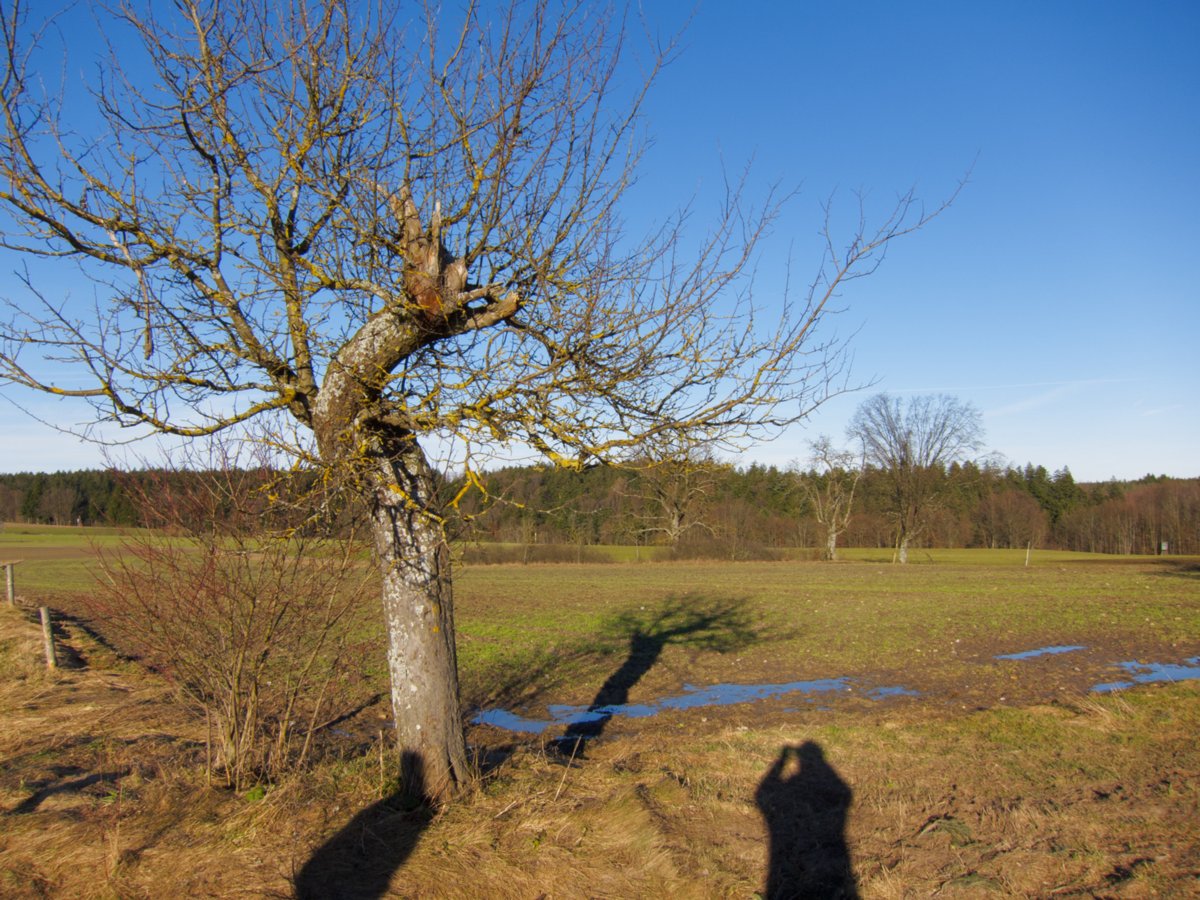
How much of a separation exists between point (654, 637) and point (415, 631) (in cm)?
1349

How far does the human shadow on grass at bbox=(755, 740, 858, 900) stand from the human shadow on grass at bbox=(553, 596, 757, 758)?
2521mm

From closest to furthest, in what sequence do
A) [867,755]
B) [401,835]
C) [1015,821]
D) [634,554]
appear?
1. [401,835]
2. [1015,821]
3. [867,755]
4. [634,554]

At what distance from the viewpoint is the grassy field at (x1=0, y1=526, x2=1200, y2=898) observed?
15.3ft

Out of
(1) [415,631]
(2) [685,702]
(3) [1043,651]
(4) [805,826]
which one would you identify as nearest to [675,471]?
(1) [415,631]

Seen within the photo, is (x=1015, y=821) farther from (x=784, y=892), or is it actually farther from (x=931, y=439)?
(x=931, y=439)

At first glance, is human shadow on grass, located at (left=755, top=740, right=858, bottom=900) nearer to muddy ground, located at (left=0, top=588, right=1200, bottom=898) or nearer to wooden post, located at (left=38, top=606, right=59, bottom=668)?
muddy ground, located at (left=0, top=588, right=1200, bottom=898)

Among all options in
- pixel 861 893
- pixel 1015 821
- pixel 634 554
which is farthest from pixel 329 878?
pixel 634 554

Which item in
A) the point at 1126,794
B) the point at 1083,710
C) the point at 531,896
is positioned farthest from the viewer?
the point at 1083,710

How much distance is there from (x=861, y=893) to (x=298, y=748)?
4.81 meters

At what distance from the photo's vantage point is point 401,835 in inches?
201

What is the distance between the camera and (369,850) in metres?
4.89

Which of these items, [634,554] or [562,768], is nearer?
[562,768]

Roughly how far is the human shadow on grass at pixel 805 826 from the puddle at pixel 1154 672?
7369mm

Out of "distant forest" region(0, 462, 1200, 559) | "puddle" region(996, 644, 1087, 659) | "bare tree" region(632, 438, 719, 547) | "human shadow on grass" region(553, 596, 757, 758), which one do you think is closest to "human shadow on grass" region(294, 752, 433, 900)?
"bare tree" region(632, 438, 719, 547)
